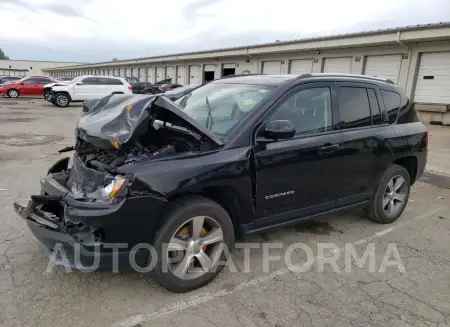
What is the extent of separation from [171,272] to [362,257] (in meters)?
2.03

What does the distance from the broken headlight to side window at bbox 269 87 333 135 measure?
1502 mm

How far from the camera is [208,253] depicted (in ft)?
10.3

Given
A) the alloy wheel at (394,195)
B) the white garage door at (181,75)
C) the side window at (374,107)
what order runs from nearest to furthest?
the side window at (374,107) < the alloy wheel at (394,195) < the white garage door at (181,75)

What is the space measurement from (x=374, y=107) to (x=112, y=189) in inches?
127

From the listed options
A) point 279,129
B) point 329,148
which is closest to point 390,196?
point 329,148

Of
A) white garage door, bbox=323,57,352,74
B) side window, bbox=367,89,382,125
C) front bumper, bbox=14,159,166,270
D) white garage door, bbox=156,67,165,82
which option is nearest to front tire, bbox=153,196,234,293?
front bumper, bbox=14,159,166,270

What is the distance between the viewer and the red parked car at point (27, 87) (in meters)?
25.6

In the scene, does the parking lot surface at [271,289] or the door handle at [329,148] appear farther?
the door handle at [329,148]

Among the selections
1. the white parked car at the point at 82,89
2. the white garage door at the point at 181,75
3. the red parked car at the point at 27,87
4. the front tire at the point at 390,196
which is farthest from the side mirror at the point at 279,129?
the white garage door at the point at 181,75

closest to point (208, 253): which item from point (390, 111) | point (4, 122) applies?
point (390, 111)

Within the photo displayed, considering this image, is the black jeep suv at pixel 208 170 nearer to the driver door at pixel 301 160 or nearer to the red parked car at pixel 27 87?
the driver door at pixel 301 160

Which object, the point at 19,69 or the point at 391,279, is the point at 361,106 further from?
the point at 19,69

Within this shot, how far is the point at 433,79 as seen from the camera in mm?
15727

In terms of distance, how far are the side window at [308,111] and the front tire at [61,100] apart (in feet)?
66.2
